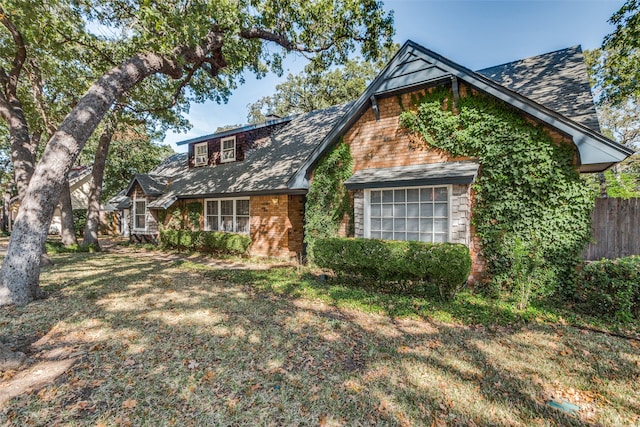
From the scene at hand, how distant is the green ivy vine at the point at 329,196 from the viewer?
28.6 feet

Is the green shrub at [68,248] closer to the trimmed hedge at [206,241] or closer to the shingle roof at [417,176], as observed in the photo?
the trimmed hedge at [206,241]

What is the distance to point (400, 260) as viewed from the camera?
6359 millimetres

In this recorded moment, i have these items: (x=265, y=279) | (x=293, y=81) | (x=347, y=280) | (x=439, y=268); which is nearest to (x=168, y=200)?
(x=265, y=279)

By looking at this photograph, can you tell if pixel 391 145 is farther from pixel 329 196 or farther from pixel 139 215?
pixel 139 215

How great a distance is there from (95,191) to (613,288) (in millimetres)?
19435

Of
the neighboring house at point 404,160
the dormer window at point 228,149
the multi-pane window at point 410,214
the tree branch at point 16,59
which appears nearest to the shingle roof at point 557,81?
the neighboring house at point 404,160

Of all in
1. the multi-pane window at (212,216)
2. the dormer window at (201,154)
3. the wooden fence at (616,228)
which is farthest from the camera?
the dormer window at (201,154)

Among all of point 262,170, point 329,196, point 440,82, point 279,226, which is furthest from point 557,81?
point 262,170

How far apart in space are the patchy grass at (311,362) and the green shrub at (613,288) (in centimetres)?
82

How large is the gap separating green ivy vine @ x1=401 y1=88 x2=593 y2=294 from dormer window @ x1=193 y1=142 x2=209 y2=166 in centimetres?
1272

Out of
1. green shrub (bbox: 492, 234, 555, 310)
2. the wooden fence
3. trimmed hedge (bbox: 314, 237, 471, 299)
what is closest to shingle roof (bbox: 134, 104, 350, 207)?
trimmed hedge (bbox: 314, 237, 471, 299)

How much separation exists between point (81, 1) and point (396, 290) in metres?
12.2

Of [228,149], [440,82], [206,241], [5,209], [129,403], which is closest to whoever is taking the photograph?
[129,403]

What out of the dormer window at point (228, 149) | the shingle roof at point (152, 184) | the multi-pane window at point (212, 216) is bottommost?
the multi-pane window at point (212, 216)
